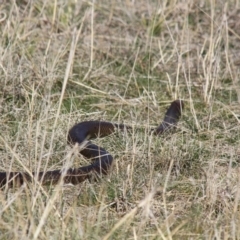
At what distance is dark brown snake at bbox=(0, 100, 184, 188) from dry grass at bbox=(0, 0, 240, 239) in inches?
2.5

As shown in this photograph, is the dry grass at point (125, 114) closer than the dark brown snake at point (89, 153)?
Yes

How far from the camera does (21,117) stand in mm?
5453

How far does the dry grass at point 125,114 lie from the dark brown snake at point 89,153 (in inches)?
2.5

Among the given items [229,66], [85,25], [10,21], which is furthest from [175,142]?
[85,25]

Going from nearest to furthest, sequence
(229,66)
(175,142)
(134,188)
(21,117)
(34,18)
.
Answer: (134,188)
(175,142)
(21,117)
(229,66)
(34,18)

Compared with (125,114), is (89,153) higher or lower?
higher

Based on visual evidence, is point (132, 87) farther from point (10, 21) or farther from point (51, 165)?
point (51, 165)

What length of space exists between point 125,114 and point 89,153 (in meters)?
0.99

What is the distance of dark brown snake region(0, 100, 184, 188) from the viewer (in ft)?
14.0

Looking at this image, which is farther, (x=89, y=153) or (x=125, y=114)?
(x=125, y=114)

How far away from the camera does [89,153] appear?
4.95m

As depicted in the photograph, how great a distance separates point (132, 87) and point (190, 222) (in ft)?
8.66

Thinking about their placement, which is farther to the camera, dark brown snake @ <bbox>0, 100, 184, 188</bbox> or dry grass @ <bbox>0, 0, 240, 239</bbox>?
dark brown snake @ <bbox>0, 100, 184, 188</bbox>

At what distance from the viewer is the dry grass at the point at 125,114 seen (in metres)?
3.71
